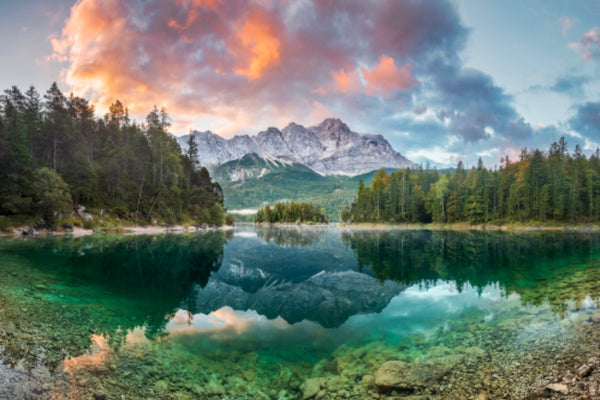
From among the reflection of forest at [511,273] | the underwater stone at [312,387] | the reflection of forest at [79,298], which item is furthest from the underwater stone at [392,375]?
the reflection of forest at [511,273]

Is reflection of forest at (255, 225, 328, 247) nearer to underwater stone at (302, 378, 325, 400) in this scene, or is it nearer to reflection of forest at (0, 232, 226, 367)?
reflection of forest at (0, 232, 226, 367)

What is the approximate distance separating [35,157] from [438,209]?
12615 cm

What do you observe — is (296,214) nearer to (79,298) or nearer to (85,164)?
(85,164)

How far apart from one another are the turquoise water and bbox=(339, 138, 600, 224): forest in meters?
87.7

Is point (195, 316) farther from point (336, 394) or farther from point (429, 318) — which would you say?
point (429, 318)

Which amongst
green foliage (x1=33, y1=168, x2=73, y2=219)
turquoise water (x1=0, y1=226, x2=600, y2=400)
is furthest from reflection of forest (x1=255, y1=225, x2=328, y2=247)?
green foliage (x1=33, y1=168, x2=73, y2=219)

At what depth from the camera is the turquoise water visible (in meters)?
7.80

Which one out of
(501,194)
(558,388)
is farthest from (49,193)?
(501,194)

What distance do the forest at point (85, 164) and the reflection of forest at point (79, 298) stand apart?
31.3 meters

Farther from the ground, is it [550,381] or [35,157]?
[35,157]

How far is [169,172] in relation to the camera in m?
90.0

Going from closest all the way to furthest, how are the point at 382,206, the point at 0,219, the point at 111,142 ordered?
the point at 0,219 → the point at 111,142 → the point at 382,206

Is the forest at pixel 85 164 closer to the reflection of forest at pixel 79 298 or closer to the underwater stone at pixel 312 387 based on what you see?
the reflection of forest at pixel 79 298

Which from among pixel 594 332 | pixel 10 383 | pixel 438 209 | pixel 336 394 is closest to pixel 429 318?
pixel 594 332
